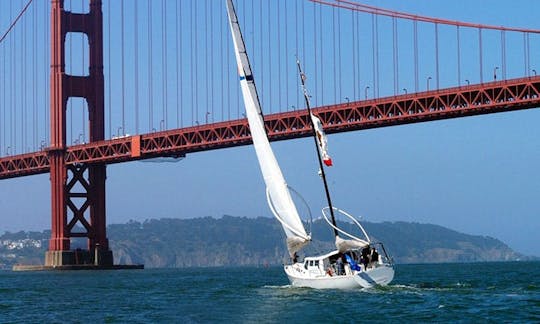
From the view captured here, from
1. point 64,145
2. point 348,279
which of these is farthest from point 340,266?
point 64,145

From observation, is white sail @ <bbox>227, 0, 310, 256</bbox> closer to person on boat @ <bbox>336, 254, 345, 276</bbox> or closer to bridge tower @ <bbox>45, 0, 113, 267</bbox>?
person on boat @ <bbox>336, 254, 345, 276</bbox>

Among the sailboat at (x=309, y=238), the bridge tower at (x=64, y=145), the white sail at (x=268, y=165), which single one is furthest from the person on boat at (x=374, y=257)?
the bridge tower at (x=64, y=145)

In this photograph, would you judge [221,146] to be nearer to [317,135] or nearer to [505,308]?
[317,135]

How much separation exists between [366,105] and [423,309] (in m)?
47.2

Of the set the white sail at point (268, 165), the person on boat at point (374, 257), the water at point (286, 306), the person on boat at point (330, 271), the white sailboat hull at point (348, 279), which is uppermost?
the white sail at point (268, 165)

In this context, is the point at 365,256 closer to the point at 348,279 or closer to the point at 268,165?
the point at 348,279

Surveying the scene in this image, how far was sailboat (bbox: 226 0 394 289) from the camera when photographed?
44.3m

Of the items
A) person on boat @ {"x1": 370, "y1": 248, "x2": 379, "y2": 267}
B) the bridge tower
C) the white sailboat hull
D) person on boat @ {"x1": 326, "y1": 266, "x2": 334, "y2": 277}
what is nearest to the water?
the white sailboat hull

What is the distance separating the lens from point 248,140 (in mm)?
90562

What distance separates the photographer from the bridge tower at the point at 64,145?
4060 inches

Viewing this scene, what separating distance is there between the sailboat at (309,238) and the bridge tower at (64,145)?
55013 millimetres

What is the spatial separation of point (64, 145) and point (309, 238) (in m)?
59.6

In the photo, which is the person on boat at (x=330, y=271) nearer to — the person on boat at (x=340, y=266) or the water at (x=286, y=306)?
the person on boat at (x=340, y=266)

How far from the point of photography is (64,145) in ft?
339
